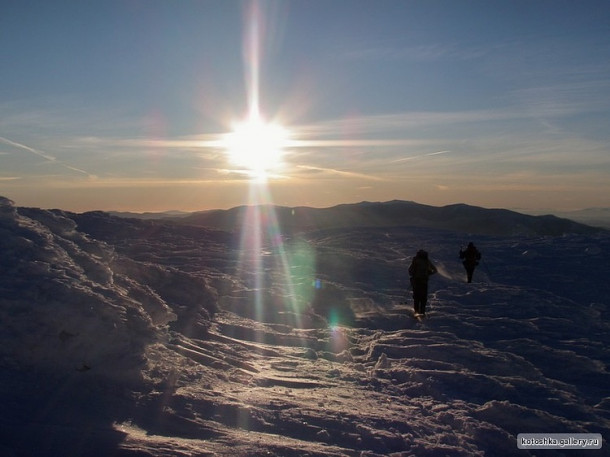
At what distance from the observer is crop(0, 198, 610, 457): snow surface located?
19.9ft

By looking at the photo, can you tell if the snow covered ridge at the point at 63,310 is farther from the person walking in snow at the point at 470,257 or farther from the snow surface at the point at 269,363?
the person walking in snow at the point at 470,257

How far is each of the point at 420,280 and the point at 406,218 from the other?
164ft

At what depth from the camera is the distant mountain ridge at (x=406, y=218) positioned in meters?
57.2

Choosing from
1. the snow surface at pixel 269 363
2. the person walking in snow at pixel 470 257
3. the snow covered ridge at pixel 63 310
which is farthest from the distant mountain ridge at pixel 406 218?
the snow covered ridge at pixel 63 310

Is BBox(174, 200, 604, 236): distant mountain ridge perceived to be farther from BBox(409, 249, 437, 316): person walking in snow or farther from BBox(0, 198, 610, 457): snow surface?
BBox(0, 198, 610, 457): snow surface

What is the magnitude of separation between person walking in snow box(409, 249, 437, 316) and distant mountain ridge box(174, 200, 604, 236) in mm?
39230

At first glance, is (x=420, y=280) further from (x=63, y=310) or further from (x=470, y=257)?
(x=63, y=310)

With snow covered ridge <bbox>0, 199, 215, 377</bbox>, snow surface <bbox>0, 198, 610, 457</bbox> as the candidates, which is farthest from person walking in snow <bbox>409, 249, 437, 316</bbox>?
snow covered ridge <bbox>0, 199, 215, 377</bbox>

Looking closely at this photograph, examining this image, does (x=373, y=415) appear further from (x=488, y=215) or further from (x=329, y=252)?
(x=488, y=215)

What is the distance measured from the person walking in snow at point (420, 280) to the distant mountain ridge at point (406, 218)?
39.2 meters

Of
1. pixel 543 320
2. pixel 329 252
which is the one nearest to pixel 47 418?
pixel 543 320

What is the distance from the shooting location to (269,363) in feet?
30.8

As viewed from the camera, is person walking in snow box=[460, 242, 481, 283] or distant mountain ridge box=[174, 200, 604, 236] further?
distant mountain ridge box=[174, 200, 604, 236]

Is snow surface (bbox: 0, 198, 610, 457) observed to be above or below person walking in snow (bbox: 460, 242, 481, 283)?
below
